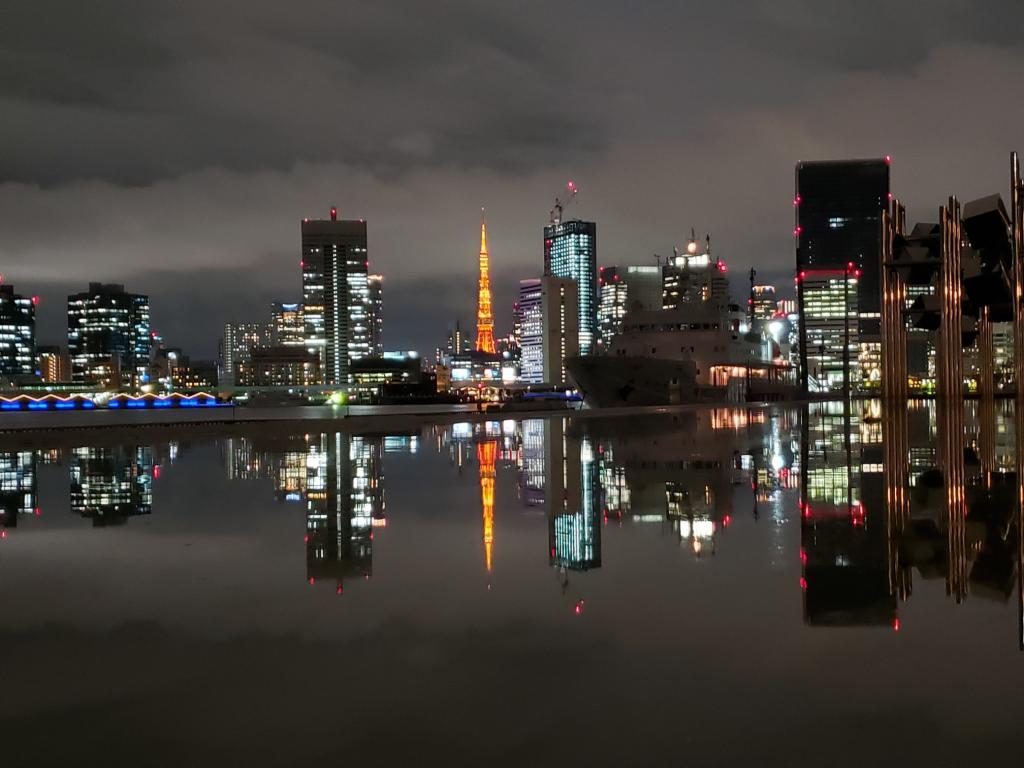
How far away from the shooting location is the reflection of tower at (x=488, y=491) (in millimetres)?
8758

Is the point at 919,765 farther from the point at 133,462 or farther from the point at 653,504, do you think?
the point at 133,462

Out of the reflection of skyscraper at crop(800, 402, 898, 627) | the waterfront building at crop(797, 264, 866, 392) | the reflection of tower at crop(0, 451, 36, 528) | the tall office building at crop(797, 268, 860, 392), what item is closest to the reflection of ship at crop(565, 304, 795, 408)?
the reflection of tower at crop(0, 451, 36, 528)

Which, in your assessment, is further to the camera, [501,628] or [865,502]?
[865,502]

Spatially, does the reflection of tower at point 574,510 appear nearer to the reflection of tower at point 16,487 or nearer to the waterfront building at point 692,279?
the reflection of tower at point 16,487

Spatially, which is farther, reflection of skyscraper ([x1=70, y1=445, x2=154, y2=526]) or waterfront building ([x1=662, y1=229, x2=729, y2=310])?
waterfront building ([x1=662, y1=229, x2=729, y2=310])

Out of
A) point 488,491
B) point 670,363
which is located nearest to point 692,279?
point 670,363

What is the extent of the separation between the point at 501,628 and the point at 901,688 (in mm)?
2438

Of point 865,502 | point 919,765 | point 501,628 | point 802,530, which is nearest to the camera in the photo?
point 919,765

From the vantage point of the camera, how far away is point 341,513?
11.1 meters

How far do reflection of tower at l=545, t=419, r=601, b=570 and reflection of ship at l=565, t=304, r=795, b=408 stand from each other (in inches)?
1542

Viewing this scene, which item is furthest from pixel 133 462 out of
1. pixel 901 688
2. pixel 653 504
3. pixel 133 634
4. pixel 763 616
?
pixel 901 688

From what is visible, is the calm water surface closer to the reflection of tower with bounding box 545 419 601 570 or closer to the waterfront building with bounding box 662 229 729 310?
the reflection of tower with bounding box 545 419 601 570

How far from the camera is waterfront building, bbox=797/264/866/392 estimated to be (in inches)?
6713

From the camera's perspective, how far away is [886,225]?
48.3 m
